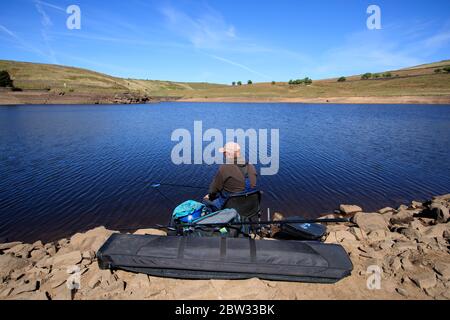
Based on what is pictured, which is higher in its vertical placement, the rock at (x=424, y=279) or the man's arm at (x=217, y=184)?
the man's arm at (x=217, y=184)

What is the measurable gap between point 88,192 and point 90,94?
76.0 m

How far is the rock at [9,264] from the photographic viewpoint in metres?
5.60

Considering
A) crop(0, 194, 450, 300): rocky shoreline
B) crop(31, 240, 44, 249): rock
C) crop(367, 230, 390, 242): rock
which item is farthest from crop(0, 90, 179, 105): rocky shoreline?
crop(367, 230, 390, 242): rock

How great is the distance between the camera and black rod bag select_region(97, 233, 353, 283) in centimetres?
482

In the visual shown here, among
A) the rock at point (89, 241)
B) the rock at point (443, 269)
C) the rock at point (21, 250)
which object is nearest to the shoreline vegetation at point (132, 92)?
the rock at point (21, 250)

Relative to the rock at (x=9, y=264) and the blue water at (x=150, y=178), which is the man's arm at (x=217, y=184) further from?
the rock at (x=9, y=264)

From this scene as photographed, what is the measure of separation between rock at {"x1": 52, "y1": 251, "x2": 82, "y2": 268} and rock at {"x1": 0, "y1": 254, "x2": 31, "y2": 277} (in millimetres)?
971

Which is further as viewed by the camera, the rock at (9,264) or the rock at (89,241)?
the rock at (89,241)

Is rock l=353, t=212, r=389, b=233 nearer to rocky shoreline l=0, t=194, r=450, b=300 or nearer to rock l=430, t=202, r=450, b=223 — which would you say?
rocky shoreline l=0, t=194, r=450, b=300

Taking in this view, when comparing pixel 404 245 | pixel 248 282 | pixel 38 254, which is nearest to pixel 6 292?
pixel 38 254

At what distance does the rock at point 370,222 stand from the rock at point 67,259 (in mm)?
7332

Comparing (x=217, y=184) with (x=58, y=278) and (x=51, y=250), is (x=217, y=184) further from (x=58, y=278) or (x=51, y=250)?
(x=51, y=250)

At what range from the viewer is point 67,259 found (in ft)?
18.5

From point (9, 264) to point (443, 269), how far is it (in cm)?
891
